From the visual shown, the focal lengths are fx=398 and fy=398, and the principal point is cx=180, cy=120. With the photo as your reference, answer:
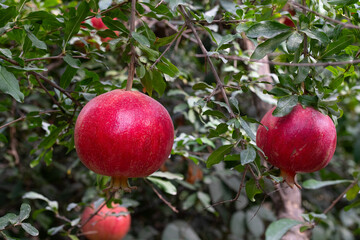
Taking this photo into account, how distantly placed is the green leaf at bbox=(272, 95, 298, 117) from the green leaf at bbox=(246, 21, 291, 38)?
0.55 ft

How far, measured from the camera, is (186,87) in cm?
260

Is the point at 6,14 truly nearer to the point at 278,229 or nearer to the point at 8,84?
the point at 8,84

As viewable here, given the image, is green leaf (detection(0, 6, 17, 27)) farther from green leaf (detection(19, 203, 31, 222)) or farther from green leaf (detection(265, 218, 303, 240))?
green leaf (detection(265, 218, 303, 240))

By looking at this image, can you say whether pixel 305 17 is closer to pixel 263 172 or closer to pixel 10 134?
pixel 263 172

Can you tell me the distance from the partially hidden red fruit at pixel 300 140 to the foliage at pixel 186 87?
0.13 feet

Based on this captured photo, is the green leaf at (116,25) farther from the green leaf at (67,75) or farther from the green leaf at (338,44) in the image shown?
the green leaf at (338,44)

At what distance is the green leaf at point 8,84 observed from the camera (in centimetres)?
98

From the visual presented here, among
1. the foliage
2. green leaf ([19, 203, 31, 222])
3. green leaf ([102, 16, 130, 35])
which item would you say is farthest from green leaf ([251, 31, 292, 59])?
green leaf ([19, 203, 31, 222])

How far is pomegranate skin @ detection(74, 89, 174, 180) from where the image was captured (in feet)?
2.92

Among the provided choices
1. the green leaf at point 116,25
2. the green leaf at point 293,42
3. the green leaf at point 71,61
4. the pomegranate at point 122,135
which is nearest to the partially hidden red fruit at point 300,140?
the green leaf at point 293,42

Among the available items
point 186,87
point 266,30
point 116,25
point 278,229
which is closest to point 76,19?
point 116,25

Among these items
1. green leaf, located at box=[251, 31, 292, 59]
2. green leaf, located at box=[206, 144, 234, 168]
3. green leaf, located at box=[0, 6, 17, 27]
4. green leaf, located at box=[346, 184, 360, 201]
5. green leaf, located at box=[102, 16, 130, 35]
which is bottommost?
green leaf, located at box=[346, 184, 360, 201]

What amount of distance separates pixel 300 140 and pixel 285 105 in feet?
0.32

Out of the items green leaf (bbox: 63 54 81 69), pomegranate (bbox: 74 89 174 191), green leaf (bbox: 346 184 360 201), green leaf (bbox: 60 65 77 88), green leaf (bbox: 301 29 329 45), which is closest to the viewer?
pomegranate (bbox: 74 89 174 191)
